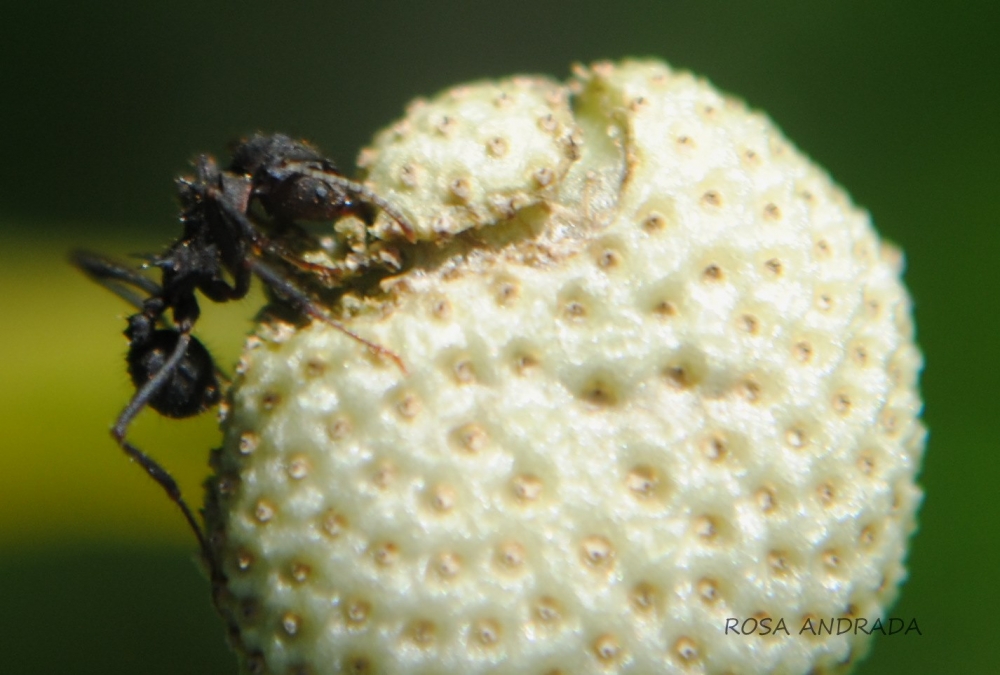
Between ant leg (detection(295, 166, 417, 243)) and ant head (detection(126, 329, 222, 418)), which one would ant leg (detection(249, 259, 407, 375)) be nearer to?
ant leg (detection(295, 166, 417, 243))

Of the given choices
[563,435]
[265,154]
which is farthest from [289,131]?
[563,435]

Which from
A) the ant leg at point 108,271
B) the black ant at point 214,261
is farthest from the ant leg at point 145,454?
the ant leg at point 108,271

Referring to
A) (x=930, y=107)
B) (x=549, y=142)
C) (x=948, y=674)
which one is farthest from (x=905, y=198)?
(x=549, y=142)

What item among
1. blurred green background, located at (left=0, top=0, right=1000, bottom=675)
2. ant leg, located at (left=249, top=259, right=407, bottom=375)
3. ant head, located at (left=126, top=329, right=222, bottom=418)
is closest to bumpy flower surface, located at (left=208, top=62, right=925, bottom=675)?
ant leg, located at (left=249, top=259, right=407, bottom=375)

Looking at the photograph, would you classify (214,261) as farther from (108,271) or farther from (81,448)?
(81,448)

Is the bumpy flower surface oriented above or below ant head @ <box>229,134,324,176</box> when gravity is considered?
below

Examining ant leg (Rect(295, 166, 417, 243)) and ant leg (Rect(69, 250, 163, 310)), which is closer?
ant leg (Rect(295, 166, 417, 243))

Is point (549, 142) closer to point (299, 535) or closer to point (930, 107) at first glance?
point (299, 535)
